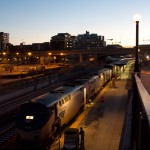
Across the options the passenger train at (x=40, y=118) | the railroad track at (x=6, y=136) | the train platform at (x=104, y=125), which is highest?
the passenger train at (x=40, y=118)

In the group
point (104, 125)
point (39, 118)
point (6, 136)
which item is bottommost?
point (104, 125)

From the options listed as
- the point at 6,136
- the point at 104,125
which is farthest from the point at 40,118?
the point at 104,125

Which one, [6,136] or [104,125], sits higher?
[6,136]

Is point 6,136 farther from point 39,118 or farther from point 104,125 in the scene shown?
point 104,125

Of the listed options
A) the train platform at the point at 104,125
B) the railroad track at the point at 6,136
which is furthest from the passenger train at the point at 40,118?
the railroad track at the point at 6,136

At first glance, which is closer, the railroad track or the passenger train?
the passenger train

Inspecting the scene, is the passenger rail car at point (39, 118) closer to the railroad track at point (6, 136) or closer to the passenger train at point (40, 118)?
the passenger train at point (40, 118)

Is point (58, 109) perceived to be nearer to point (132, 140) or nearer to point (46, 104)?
point (46, 104)

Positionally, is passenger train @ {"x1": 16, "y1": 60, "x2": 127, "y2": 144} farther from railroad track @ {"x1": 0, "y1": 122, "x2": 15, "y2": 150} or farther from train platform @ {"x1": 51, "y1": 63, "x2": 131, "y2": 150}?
railroad track @ {"x1": 0, "y1": 122, "x2": 15, "y2": 150}

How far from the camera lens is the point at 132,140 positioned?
19391 millimetres

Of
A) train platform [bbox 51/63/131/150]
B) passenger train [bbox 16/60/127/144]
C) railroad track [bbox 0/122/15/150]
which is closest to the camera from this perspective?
passenger train [bbox 16/60/127/144]

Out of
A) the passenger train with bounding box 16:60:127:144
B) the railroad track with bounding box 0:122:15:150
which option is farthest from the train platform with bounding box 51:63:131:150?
the railroad track with bounding box 0:122:15:150

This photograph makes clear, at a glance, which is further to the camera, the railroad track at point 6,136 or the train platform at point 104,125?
the train platform at point 104,125

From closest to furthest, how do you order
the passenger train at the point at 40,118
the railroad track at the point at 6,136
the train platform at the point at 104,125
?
the passenger train at the point at 40,118 < the railroad track at the point at 6,136 < the train platform at the point at 104,125
